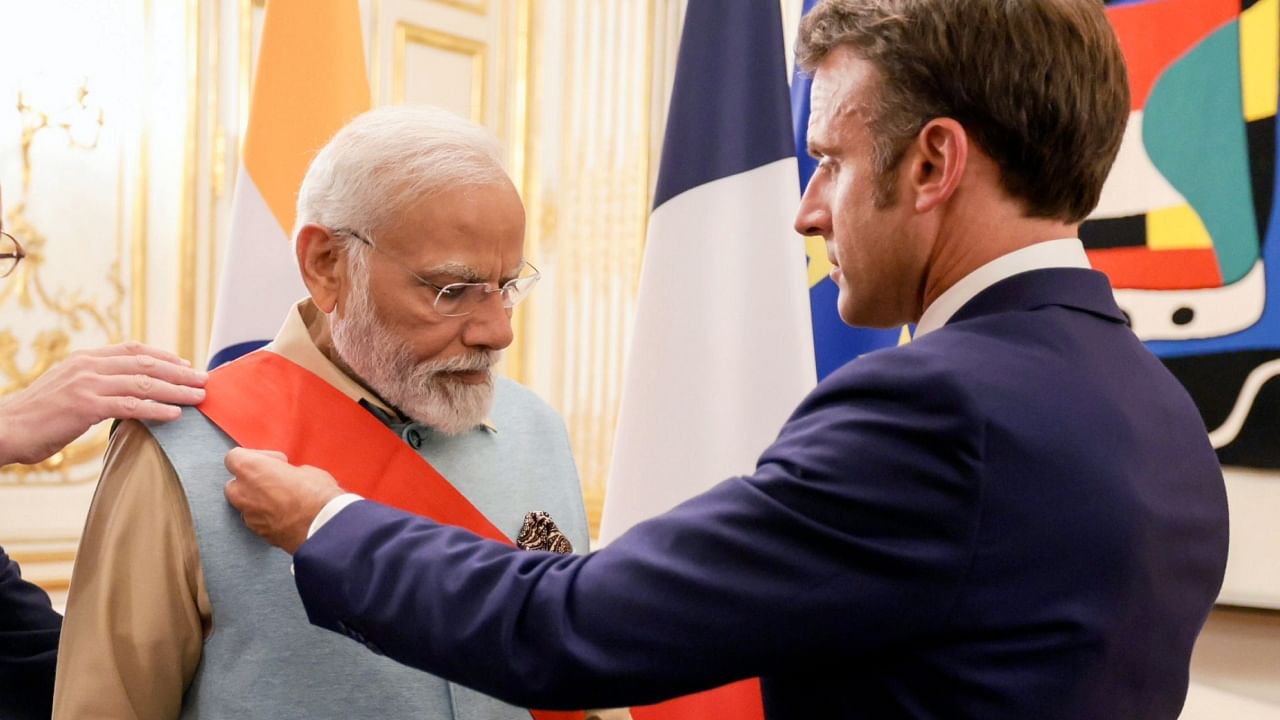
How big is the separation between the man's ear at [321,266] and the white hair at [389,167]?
0.02 meters

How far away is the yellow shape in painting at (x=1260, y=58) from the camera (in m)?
2.19

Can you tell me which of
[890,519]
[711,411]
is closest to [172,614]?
[890,519]

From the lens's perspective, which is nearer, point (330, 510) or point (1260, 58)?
point (330, 510)

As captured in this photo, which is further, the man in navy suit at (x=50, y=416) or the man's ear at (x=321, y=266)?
the man's ear at (x=321, y=266)

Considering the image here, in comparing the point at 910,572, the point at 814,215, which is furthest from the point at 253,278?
the point at 910,572

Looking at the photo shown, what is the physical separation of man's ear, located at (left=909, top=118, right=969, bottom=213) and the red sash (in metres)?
0.78

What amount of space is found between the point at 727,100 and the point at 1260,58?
3.54 feet

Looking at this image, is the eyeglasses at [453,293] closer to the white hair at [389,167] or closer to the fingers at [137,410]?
the white hair at [389,167]

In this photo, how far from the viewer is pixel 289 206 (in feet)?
8.02

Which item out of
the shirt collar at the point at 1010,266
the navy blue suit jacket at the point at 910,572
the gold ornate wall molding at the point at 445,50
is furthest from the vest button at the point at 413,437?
the gold ornate wall molding at the point at 445,50

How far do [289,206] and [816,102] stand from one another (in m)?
1.57

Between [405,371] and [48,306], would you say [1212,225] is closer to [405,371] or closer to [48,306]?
[405,371]

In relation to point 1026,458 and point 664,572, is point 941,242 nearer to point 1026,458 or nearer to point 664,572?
point 1026,458

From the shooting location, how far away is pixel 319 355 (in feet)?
5.12
